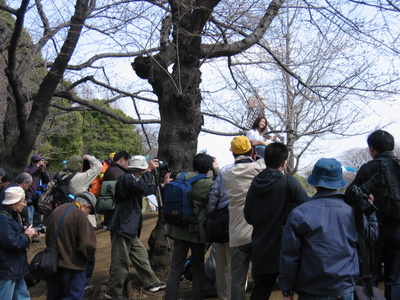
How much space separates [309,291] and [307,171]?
33.2ft

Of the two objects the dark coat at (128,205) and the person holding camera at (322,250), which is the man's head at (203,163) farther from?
the person holding camera at (322,250)

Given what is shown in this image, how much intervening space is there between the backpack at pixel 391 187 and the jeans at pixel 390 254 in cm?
16

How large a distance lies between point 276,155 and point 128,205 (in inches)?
94.4

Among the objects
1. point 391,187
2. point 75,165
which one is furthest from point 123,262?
point 391,187

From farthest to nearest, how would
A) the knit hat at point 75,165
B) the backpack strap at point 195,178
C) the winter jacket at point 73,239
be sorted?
1. the knit hat at point 75,165
2. the backpack strap at point 195,178
3. the winter jacket at point 73,239

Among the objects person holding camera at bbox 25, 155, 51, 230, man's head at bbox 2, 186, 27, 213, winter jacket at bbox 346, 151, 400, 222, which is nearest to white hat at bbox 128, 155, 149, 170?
man's head at bbox 2, 186, 27, 213

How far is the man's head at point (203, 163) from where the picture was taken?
545 centimetres

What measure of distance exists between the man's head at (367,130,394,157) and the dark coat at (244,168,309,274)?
3.39 feet

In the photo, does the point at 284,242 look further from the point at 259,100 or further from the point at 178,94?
the point at 259,100

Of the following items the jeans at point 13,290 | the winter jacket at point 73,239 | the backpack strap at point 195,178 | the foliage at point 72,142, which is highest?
the foliage at point 72,142

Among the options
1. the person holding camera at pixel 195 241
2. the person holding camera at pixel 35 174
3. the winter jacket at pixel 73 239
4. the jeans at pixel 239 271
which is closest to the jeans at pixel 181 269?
the person holding camera at pixel 195 241

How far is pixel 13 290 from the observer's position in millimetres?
5258

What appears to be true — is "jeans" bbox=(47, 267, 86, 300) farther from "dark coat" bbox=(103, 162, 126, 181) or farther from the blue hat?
the blue hat

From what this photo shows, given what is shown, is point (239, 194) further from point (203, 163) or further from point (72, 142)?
point (72, 142)
